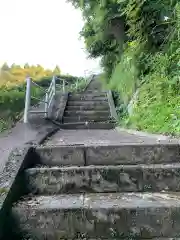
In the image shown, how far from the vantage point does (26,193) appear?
2.56 m

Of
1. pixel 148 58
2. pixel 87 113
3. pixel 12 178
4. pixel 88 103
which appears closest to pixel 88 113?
pixel 87 113

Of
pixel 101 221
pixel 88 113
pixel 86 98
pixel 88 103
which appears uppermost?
pixel 86 98

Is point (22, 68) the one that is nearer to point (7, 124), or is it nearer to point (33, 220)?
point (7, 124)

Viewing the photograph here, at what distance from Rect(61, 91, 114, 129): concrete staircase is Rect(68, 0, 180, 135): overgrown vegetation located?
0.72m

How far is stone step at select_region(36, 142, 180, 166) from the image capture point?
9.72 ft

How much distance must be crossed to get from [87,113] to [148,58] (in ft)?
10.1

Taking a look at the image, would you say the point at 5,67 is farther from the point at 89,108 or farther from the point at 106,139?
the point at 106,139

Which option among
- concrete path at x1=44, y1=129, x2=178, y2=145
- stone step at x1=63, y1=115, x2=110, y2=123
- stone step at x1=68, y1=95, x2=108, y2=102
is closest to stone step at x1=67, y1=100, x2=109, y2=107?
stone step at x1=68, y1=95, x2=108, y2=102

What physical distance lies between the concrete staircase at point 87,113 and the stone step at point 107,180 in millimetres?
5506

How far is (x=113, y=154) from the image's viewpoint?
2.99m

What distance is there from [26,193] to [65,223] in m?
0.56

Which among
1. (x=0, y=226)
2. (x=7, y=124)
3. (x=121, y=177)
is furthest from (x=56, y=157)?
(x=7, y=124)

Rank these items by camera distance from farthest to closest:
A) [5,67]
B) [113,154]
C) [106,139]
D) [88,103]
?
[5,67] → [88,103] → [106,139] → [113,154]

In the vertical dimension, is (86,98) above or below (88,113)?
above
